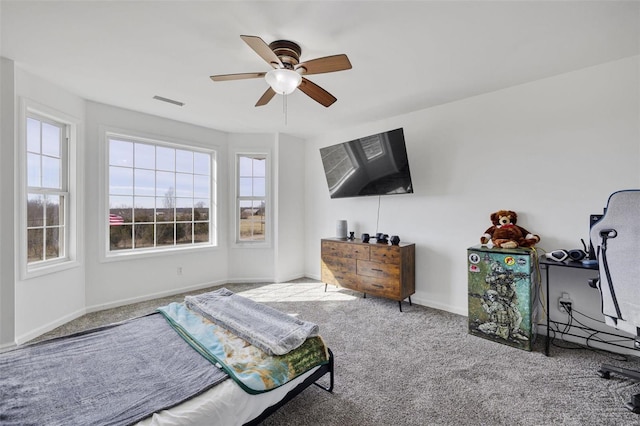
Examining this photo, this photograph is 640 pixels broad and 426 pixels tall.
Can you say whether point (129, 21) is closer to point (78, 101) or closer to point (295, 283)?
point (78, 101)

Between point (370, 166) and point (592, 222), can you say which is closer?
point (592, 222)

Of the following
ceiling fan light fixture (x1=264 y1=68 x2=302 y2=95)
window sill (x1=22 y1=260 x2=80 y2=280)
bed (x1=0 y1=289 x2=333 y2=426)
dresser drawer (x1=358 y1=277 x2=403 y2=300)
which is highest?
ceiling fan light fixture (x1=264 y1=68 x2=302 y2=95)

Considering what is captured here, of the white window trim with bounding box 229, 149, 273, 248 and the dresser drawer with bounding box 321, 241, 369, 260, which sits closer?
the dresser drawer with bounding box 321, 241, 369, 260

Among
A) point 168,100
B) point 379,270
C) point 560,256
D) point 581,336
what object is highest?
point 168,100

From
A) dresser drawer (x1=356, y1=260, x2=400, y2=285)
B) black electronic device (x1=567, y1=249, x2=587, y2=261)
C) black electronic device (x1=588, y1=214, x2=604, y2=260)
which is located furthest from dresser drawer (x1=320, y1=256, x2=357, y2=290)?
black electronic device (x1=588, y1=214, x2=604, y2=260)

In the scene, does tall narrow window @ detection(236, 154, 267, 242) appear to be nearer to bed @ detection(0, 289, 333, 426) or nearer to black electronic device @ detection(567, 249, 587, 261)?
bed @ detection(0, 289, 333, 426)

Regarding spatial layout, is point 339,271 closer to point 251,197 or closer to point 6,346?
point 251,197

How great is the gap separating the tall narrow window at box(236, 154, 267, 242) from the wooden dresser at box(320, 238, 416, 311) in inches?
53.9

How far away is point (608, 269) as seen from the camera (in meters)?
1.91

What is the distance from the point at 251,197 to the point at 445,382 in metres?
3.81

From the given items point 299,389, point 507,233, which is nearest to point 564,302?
point 507,233

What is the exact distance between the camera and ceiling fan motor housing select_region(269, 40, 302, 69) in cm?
215

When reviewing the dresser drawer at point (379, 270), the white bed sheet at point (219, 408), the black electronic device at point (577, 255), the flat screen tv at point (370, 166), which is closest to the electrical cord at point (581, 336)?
the black electronic device at point (577, 255)

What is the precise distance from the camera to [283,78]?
2.11 meters
